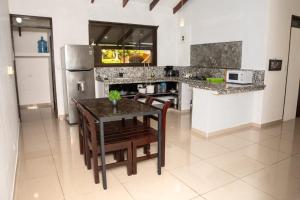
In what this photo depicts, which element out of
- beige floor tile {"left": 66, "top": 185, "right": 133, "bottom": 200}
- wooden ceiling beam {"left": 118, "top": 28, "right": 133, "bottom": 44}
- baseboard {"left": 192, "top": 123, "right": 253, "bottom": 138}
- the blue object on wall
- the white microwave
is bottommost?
beige floor tile {"left": 66, "top": 185, "right": 133, "bottom": 200}

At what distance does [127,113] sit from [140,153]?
110cm

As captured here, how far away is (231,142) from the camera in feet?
12.0

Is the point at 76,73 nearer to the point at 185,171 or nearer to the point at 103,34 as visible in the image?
the point at 103,34

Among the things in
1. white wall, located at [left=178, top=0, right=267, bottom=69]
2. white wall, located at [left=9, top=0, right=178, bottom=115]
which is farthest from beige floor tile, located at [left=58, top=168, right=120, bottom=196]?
white wall, located at [left=178, top=0, right=267, bottom=69]

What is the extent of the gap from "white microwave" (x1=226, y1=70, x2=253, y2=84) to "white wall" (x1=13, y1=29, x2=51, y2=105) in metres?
4.69

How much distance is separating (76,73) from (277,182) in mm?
3825

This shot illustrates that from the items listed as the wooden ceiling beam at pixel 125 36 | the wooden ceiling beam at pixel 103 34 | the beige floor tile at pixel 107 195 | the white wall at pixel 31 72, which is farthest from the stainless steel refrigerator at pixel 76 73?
the beige floor tile at pixel 107 195

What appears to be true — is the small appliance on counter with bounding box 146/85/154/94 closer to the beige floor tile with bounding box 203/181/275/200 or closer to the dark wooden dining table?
the dark wooden dining table

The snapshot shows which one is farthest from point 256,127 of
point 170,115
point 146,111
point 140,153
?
point 146,111

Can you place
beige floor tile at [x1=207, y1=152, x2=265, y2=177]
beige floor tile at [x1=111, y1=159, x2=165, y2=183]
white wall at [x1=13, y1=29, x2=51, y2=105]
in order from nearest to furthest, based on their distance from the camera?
beige floor tile at [x1=111, y1=159, x2=165, y2=183], beige floor tile at [x1=207, y1=152, x2=265, y2=177], white wall at [x1=13, y1=29, x2=51, y2=105]

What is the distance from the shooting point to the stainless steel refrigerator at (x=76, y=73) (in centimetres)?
440

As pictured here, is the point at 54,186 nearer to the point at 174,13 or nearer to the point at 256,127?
the point at 256,127

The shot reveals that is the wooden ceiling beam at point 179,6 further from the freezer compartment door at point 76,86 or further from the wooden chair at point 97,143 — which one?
the wooden chair at point 97,143

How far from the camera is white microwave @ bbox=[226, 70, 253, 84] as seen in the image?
4.23 m
